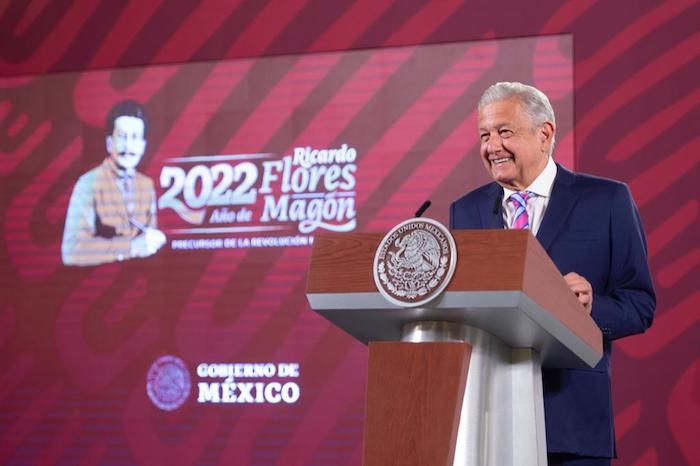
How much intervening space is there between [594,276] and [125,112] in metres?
3.53

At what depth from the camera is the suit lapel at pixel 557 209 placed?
6.24ft

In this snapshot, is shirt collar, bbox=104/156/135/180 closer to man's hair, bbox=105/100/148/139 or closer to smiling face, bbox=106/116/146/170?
smiling face, bbox=106/116/146/170

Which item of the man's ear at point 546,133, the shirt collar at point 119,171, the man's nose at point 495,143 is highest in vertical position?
the shirt collar at point 119,171

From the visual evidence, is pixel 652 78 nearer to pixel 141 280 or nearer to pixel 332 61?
pixel 332 61

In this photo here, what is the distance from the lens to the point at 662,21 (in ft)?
14.6

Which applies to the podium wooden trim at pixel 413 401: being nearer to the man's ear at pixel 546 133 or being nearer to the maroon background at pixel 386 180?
the man's ear at pixel 546 133

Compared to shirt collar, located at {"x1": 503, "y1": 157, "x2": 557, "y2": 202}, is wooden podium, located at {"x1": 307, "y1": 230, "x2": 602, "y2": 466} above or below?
below

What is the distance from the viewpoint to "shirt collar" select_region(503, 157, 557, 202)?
200cm

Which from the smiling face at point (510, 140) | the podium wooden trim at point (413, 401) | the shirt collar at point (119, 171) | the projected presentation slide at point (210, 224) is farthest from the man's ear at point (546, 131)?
the shirt collar at point (119, 171)

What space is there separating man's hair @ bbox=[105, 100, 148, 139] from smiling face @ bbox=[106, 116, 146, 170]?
0.02 metres

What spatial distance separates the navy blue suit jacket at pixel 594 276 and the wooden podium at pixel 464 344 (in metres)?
0.20

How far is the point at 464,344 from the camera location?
4.75 ft

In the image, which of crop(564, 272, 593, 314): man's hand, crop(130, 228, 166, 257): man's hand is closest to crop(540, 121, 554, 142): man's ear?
crop(564, 272, 593, 314): man's hand

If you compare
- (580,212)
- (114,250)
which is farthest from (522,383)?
(114,250)
